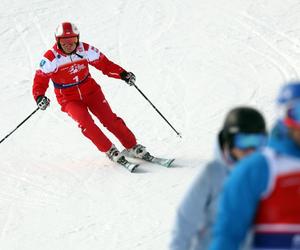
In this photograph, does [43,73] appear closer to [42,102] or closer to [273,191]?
[42,102]

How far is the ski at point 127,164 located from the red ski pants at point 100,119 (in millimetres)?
210

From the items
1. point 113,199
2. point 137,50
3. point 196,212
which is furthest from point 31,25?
point 196,212

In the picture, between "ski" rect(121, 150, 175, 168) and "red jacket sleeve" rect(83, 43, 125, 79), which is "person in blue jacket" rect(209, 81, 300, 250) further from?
"red jacket sleeve" rect(83, 43, 125, 79)

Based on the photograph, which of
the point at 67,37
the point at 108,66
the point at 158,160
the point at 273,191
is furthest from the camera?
the point at 108,66

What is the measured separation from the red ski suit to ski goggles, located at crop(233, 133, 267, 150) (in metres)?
5.41

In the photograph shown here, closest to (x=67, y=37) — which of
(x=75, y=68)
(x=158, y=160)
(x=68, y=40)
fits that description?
(x=68, y=40)

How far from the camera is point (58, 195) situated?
7781 millimetres

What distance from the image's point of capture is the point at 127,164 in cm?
827

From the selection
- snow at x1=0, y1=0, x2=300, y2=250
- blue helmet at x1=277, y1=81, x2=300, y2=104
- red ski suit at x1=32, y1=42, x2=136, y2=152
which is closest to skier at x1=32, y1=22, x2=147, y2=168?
red ski suit at x1=32, y1=42, x2=136, y2=152

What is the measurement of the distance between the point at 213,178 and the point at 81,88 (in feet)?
17.9

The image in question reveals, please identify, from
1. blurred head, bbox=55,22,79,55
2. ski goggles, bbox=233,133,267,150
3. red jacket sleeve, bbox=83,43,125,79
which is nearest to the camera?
ski goggles, bbox=233,133,267,150

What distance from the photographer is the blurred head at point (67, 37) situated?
7895 millimetres

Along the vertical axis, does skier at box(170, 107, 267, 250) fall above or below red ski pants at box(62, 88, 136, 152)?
below

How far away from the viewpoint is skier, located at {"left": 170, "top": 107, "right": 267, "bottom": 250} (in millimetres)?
2850
